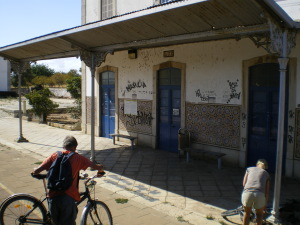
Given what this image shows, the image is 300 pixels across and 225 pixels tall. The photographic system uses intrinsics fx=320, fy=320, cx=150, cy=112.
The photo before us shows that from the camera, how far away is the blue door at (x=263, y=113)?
746 cm

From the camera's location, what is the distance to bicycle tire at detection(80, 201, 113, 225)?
13.5 ft

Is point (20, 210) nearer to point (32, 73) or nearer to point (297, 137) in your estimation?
point (297, 137)

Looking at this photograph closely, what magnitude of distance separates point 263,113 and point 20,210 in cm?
577

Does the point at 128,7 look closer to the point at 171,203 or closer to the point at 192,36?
the point at 192,36

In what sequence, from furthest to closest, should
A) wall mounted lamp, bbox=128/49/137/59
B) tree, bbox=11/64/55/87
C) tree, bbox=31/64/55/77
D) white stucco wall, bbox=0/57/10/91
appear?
tree, bbox=31/64/55/77
tree, bbox=11/64/55/87
white stucco wall, bbox=0/57/10/91
wall mounted lamp, bbox=128/49/137/59

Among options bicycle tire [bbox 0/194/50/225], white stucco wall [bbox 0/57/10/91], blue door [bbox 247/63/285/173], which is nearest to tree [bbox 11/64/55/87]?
white stucco wall [bbox 0/57/10/91]

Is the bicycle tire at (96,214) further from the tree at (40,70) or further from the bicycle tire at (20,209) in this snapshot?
the tree at (40,70)

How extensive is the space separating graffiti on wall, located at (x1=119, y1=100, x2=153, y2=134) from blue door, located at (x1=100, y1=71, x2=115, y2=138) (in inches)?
24.4

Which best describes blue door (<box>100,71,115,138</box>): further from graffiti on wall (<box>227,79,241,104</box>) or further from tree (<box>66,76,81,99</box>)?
tree (<box>66,76,81,99</box>)

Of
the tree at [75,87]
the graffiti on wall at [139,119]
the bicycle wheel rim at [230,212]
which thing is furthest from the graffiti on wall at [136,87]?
the tree at [75,87]

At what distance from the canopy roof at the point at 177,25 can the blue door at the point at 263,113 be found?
1545mm

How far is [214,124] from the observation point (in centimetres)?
858

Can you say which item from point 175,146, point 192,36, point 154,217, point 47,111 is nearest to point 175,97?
point 175,146

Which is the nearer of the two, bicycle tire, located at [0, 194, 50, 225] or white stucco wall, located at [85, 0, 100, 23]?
bicycle tire, located at [0, 194, 50, 225]
